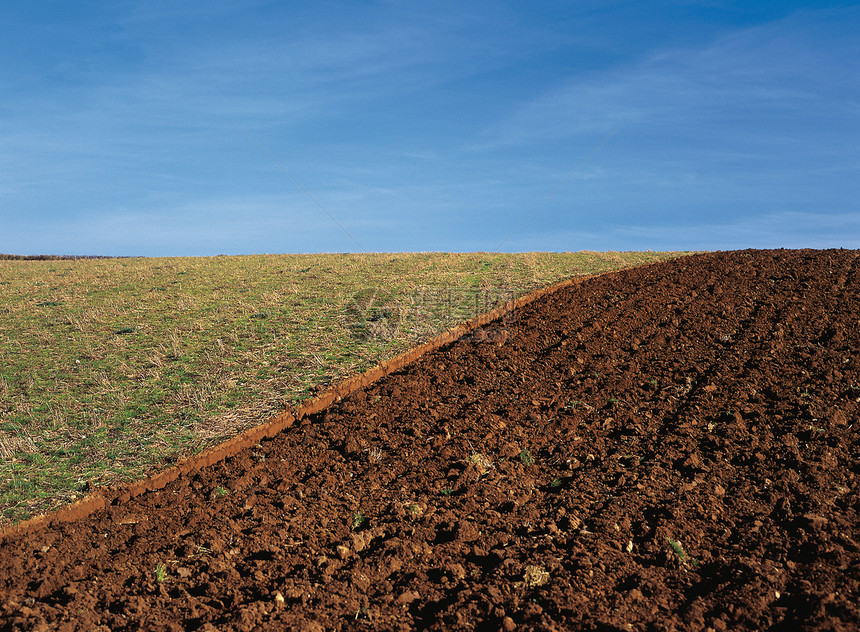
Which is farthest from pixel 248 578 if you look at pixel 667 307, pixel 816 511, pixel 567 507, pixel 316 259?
pixel 316 259

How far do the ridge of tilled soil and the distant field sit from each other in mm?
1142

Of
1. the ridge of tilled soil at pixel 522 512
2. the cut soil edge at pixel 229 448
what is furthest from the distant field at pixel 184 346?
the ridge of tilled soil at pixel 522 512

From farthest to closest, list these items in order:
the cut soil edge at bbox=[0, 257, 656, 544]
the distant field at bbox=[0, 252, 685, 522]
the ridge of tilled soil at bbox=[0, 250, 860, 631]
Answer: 1. the distant field at bbox=[0, 252, 685, 522]
2. the cut soil edge at bbox=[0, 257, 656, 544]
3. the ridge of tilled soil at bbox=[0, 250, 860, 631]

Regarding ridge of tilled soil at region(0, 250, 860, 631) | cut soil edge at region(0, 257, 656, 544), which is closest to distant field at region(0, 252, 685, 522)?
cut soil edge at region(0, 257, 656, 544)

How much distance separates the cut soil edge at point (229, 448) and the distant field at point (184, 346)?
0.21 meters

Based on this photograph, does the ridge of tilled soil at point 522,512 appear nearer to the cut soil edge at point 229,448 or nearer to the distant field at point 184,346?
the cut soil edge at point 229,448

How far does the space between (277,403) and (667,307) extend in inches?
332

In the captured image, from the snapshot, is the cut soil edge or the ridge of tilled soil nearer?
the ridge of tilled soil

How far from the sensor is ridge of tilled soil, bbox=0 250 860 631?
4820 millimetres

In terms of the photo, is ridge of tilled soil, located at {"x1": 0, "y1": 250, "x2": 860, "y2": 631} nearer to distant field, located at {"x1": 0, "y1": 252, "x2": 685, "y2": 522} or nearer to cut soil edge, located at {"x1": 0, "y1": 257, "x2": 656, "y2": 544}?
cut soil edge, located at {"x1": 0, "y1": 257, "x2": 656, "y2": 544}

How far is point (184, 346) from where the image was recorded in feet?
41.0

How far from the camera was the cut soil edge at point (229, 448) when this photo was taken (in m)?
7.15

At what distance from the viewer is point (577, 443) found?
7648mm

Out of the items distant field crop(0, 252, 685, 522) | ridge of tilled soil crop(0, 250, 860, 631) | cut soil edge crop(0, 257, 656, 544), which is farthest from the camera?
distant field crop(0, 252, 685, 522)
